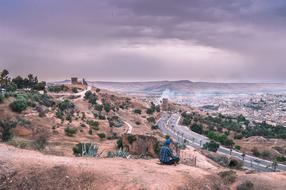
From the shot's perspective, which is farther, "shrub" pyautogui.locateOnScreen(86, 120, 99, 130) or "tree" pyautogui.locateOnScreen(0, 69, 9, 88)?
"tree" pyautogui.locateOnScreen(0, 69, 9, 88)

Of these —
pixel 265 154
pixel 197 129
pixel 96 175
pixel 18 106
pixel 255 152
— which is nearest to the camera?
pixel 96 175

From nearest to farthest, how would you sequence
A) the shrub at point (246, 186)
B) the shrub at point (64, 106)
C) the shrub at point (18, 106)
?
the shrub at point (246, 186)
the shrub at point (18, 106)
the shrub at point (64, 106)

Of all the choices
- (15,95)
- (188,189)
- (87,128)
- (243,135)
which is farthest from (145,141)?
(243,135)

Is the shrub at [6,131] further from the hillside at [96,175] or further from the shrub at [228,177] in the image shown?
the shrub at [228,177]

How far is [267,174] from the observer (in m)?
23.1

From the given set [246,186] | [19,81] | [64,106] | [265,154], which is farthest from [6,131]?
[19,81]

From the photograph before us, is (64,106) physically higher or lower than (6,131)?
lower

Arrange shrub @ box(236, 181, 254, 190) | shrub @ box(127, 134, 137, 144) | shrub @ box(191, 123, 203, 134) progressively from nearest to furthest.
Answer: shrub @ box(236, 181, 254, 190), shrub @ box(127, 134, 137, 144), shrub @ box(191, 123, 203, 134)

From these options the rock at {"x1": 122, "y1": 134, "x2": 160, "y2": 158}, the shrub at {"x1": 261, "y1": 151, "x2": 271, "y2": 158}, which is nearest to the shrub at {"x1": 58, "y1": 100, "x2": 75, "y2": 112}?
the rock at {"x1": 122, "y1": 134, "x2": 160, "y2": 158}

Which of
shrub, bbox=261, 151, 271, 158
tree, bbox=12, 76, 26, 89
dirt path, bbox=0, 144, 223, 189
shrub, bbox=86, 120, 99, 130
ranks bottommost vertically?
shrub, bbox=261, 151, 271, 158

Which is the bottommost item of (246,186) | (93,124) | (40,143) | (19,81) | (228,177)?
(93,124)

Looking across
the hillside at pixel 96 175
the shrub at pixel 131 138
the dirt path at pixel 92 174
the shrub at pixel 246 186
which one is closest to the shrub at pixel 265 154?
the shrub at pixel 131 138

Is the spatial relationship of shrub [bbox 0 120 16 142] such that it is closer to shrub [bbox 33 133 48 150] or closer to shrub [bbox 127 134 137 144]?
shrub [bbox 33 133 48 150]

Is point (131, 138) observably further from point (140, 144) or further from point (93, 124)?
point (93, 124)
